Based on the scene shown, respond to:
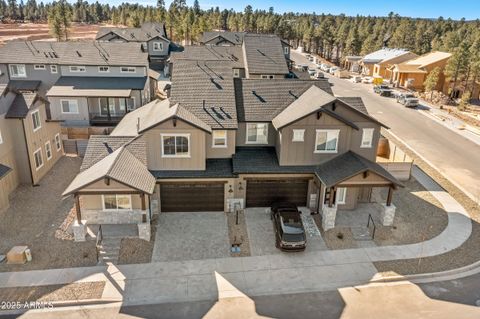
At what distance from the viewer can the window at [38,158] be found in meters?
26.6

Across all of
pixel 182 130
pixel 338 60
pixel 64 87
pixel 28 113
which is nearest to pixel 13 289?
pixel 182 130

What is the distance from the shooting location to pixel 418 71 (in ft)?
219

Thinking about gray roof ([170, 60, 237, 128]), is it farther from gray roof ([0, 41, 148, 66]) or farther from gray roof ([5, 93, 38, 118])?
gray roof ([0, 41, 148, 66])

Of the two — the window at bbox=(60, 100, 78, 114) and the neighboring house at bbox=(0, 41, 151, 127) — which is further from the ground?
the neighboring house at bbox=(0, 41, 151, 127)

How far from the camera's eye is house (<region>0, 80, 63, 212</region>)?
2394 cm

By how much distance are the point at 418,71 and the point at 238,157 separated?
57.4 meters

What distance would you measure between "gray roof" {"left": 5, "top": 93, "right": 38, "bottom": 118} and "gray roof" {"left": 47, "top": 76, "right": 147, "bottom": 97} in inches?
456

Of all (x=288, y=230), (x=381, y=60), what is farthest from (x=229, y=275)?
(x=381, y=60)

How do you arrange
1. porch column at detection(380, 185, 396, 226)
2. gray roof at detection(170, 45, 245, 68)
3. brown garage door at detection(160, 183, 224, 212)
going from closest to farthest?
1. porch column at detection(380, 185, 396, 226)
2. brown garage door at detection(160, 183, 224, 212)
3. gray roof at detection(170, 45, 245, 68)

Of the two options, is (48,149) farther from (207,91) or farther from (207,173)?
(207,173)

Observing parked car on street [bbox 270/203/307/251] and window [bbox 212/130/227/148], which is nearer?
parked car on street [bbox 270/203/307/251]

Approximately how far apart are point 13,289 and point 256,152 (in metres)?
15.9

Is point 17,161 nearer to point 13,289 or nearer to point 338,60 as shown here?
point 13,289

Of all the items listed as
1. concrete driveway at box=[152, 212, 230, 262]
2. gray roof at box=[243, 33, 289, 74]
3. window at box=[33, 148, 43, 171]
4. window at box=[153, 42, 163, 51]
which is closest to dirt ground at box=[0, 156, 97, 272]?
window at box=[33, 148, 43, 171]
